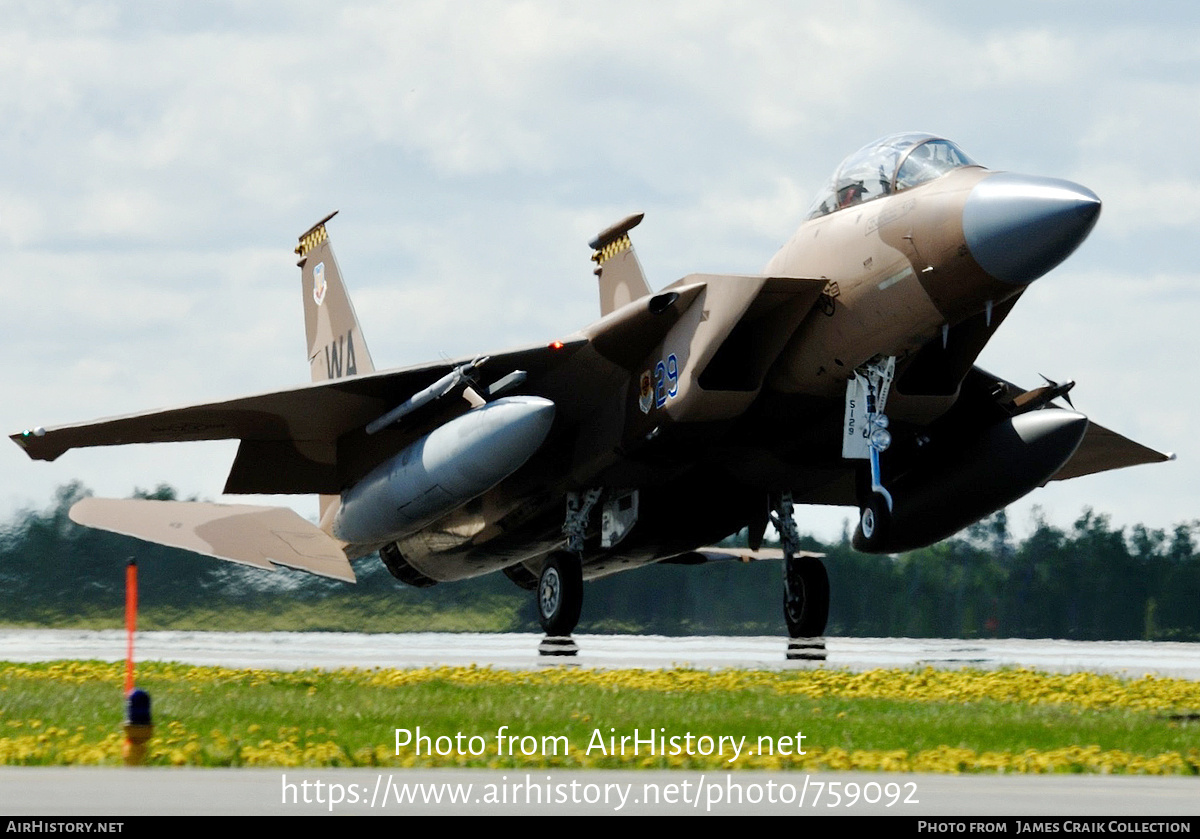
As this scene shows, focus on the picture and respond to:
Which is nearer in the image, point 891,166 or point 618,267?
point 891,166

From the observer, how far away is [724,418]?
12609 millimetres

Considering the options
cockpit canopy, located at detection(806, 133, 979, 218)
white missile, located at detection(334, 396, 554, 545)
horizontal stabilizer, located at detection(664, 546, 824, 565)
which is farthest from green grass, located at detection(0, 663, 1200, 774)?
horizontal stabilizer, located at detection(664, 546, 824, 565)

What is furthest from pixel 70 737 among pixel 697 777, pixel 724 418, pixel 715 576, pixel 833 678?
pixel 715 576

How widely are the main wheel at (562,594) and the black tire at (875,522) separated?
3482mm

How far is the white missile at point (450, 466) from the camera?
1222 centimetres

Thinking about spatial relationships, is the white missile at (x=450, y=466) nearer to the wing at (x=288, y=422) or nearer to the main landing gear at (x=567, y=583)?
the wing at (x=288, y=422)

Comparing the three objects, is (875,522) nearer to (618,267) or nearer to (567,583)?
(567,583)

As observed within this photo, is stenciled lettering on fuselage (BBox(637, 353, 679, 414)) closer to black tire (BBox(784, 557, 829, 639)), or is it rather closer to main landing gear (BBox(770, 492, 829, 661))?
main landing gear (BBox(770, 492, 829, 661))

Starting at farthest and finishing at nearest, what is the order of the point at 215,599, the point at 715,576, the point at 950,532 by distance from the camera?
the point at 715,576, the point at 215,599, the point at 950,532

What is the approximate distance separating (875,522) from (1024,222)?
8.77ft

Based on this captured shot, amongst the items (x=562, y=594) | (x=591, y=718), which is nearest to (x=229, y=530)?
(x=562, y=594)

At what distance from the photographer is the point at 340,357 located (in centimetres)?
1792

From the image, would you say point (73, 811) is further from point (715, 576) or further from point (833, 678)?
point (715, 576)
